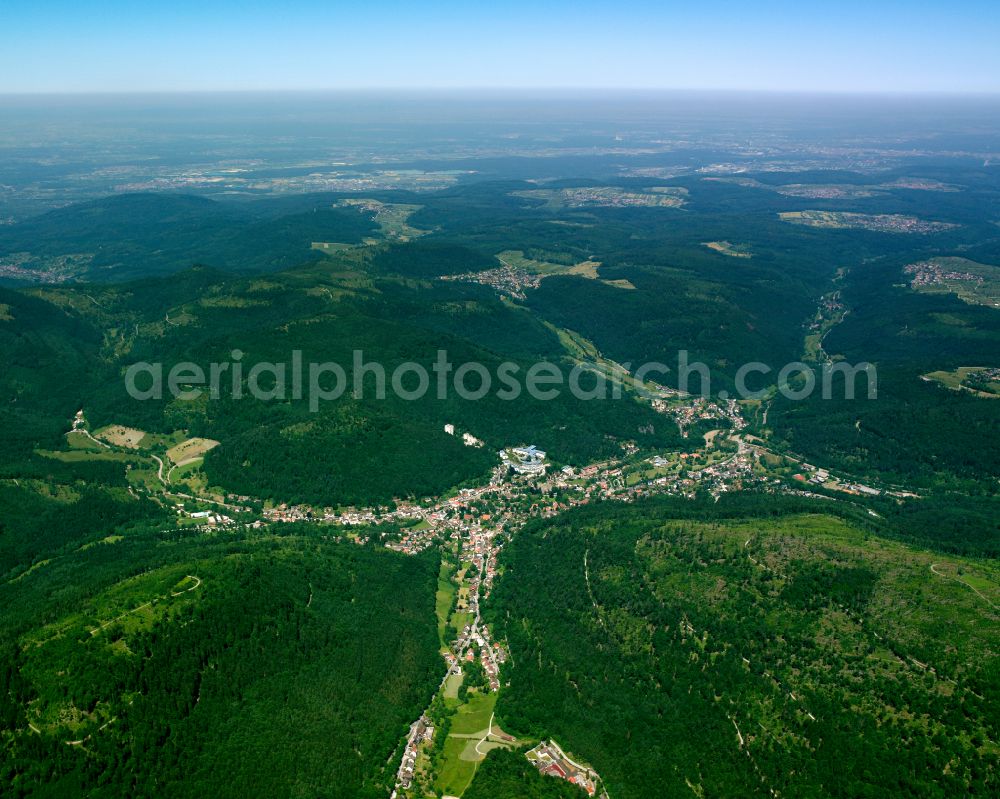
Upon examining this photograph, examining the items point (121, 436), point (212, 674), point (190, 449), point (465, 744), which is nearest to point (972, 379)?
point (465, 744)

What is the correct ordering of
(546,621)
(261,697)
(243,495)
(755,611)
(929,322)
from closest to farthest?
1. (261,697)
2. (755,611)
3. (546,621)
4. (243,495)
5. (929,322)

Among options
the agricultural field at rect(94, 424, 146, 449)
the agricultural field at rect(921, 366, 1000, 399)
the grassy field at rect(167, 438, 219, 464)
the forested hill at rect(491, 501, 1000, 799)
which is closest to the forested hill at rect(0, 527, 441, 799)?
the forested hill at rect(491, 501, 1000, 799)

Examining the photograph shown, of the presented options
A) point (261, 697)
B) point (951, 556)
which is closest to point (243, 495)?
point (261, 697)

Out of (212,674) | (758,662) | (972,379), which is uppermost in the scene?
(212,674)

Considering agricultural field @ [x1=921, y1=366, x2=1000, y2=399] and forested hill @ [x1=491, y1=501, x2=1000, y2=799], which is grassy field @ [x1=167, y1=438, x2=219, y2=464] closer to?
forested hill @ [x1=491, y1=501, x2=1000, y2=799]

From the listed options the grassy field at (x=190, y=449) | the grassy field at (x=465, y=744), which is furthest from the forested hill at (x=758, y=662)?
the grassy field at (x=190, y=449)

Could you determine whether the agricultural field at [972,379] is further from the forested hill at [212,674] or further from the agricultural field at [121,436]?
the agricultural field at [121,436]

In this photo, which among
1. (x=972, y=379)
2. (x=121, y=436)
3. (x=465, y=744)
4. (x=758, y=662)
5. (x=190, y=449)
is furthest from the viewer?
(x=972, y=379)

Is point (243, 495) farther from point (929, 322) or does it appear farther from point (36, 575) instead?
point (929, 322)

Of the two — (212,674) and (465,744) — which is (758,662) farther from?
(212,674)

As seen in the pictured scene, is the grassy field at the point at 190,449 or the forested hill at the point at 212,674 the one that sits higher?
→ the forested hill at the point at 212,674

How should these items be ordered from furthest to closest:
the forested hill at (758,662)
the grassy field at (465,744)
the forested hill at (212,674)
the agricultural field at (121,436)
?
the agricultural field at (121,436) < the grassy field at (465,744) < the forested hill at (758,662) < the forested hill at (212,674)
